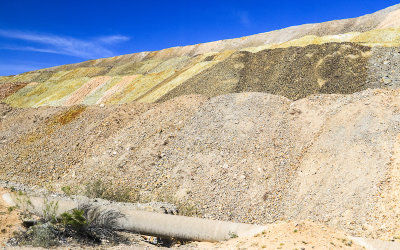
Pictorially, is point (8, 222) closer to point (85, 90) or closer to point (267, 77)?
point (267, 77)

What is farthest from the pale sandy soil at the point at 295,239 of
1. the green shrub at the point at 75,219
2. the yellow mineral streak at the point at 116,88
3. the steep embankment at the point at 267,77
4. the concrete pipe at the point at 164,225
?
the yellow mineral streak at the point at 116,88

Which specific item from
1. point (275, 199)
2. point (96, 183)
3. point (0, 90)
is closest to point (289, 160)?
point (275, 199)

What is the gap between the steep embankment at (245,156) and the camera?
29.9 ft

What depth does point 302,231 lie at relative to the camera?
282 inches

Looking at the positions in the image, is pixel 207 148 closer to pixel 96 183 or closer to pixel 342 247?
pixel 96 183

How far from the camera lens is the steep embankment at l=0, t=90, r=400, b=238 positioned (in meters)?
9.12

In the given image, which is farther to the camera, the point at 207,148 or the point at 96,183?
the point at 207,148

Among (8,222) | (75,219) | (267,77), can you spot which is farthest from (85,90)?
(75,219)

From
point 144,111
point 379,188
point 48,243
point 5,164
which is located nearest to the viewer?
point 48,243

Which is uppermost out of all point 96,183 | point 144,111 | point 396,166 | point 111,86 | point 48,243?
point 111,86

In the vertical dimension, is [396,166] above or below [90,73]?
below

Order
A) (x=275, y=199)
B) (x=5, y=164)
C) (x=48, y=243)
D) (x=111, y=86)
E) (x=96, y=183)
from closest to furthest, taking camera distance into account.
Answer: (x=48, y=243) → (x=275, y=199) → (x=96, y=183) → (x=5, y=164) → (x=111, y=86)

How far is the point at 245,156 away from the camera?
11.9 metres

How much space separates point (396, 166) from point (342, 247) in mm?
4073
